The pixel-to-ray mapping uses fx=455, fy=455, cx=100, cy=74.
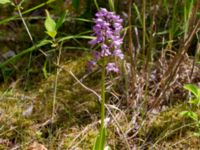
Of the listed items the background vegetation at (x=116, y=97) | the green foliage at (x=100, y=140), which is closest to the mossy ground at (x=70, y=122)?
the background vegetation at (x=116, y=97)

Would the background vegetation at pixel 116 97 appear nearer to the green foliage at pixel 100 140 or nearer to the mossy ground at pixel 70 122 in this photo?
the mossy ground at pixel 70 122

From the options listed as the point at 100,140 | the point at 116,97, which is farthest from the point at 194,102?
the point at 100,140

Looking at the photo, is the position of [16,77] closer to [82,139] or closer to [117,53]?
[82,139]

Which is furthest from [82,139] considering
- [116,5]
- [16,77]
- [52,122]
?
[116,5]

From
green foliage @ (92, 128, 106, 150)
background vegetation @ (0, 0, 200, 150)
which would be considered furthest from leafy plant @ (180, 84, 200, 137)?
green foliage @ (92, 128, 106, 150)

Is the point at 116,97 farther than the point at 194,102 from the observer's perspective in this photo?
Yes

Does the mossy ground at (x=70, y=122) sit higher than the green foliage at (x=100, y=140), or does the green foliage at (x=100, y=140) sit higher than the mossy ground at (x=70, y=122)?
the green foliage at (x=100, y=140)

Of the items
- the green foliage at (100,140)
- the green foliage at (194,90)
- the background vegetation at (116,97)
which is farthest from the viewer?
the background vegetation at (116,97)

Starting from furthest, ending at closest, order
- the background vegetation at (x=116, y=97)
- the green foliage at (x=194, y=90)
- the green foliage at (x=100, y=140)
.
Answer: the background vegetation at (x=116, y=97) → the green foliage at (x=194, y=90) → the green foliage at (x=100, y=140)

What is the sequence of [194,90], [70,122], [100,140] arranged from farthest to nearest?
[70,122], [194,90], [100,140]

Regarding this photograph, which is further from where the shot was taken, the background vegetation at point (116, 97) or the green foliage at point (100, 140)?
the background vegetation at point (116, 97)

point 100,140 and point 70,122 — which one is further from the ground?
point 100,140

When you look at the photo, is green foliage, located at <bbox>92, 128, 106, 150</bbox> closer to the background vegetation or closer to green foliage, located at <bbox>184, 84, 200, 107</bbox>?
the background vegetation

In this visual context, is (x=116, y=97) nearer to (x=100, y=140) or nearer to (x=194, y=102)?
(x=194, y=102)
